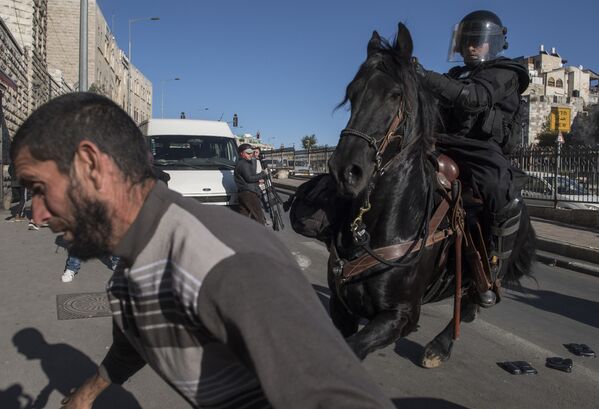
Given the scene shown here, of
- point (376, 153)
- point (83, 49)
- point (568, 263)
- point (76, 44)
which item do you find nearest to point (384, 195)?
point (376, 153)

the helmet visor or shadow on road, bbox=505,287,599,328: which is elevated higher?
the helmet visor

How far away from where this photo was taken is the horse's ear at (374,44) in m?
3.55

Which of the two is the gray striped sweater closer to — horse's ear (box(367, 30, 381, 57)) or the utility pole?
horse's ear (box(367, 30, 381, 57))

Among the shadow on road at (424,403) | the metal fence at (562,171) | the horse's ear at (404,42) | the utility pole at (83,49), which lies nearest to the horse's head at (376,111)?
the horse's ear at (404,42)

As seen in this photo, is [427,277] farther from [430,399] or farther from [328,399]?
[328,399]

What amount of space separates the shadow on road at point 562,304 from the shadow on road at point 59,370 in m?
4.52

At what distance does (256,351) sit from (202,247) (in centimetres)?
27

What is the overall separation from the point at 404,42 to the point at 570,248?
365 inches

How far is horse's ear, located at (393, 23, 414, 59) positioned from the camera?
3498 mm

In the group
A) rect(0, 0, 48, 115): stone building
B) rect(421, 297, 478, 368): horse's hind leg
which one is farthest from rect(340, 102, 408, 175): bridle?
rect(0, 0, 48, 115): stone building

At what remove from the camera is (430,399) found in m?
4.04

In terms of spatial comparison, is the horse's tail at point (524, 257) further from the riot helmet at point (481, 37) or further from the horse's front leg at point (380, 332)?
the horse's front leg at point (380, 332)

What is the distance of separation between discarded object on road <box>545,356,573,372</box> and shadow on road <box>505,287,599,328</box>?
1.53 meters

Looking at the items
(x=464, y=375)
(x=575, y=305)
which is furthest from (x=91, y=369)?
(x=575, y=305)
